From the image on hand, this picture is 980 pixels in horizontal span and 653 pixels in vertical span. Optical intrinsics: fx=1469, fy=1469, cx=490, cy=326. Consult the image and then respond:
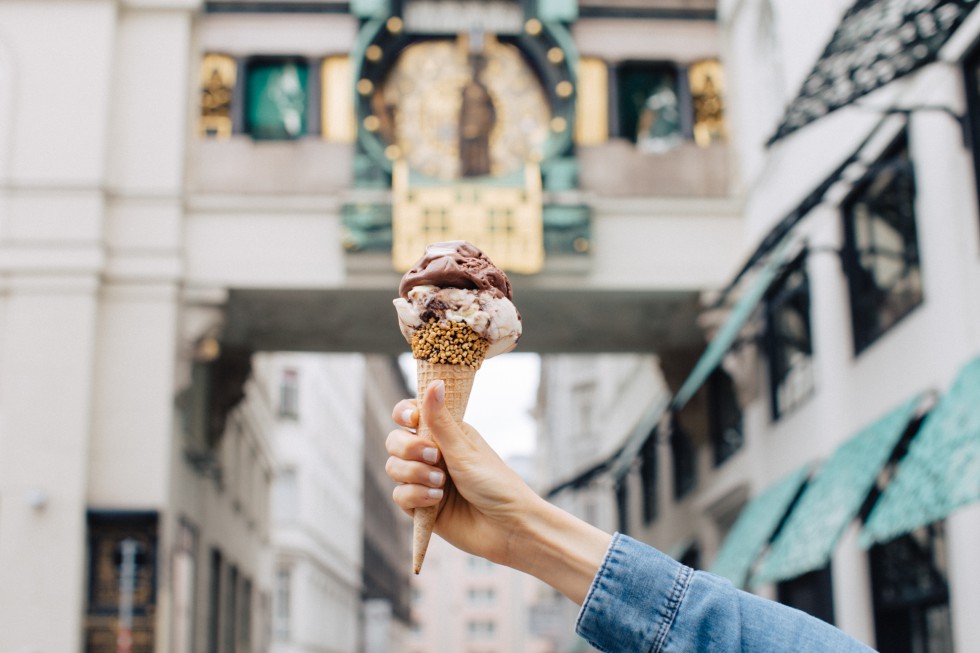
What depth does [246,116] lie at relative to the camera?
731 inches

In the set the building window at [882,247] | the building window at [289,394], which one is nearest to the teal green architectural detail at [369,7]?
the building window at [882,247]

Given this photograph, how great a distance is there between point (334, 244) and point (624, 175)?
3711 mm

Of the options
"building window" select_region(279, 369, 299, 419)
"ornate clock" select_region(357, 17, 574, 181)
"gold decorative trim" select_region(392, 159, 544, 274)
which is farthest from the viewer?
"building window" select_region(279, 369, 299, 419)

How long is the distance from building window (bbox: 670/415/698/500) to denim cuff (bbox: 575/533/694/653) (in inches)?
764

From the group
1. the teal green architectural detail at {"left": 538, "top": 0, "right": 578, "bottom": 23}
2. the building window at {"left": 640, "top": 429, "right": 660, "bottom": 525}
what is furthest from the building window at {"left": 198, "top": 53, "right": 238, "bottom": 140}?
the building window at {"left": 640, "top": 429, "right": 660, "bottom": 525}

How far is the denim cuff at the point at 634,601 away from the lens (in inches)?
97.7

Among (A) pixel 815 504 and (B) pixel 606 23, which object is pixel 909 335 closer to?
(A) pixel 815 504

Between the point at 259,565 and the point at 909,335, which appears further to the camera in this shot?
the point at 259,565

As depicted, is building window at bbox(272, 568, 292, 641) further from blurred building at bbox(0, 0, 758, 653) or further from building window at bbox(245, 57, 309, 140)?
building window at bbox(245, 57, 309, 140)

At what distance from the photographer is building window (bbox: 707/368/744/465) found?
64.0 ft

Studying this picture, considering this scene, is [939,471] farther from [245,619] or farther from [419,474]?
[245,619]

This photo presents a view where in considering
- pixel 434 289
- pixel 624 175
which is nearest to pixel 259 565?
pixel 624 175

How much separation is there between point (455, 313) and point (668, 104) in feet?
52.2

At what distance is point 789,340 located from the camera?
16.7 m
